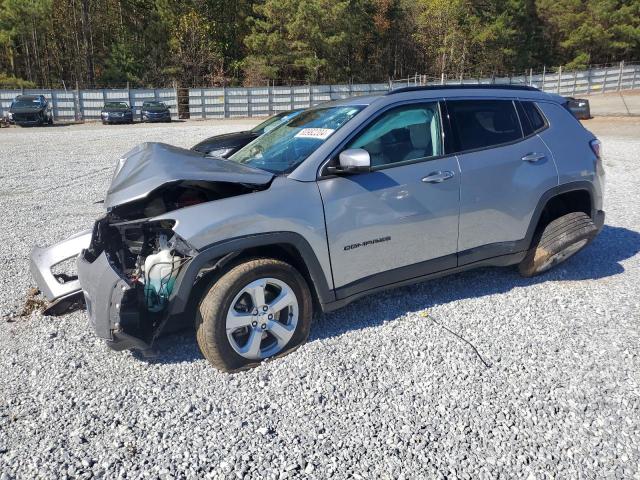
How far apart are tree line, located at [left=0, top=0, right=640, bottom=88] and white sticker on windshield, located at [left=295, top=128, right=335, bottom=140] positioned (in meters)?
40.4

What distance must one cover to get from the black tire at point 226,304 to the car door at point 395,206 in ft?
1.32

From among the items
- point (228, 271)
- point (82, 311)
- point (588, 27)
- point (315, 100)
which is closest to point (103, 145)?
point (82, 311)

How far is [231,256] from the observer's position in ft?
10.8

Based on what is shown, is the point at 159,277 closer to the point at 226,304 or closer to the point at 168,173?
the point at 226,304

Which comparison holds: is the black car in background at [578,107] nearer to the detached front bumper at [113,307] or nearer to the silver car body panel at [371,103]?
the silver car body panel at [371,103]

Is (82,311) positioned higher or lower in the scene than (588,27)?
lower

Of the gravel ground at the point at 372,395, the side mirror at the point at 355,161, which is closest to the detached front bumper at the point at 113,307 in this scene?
the gravel ground at the point at 372,395

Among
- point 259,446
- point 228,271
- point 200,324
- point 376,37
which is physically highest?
point 376,37

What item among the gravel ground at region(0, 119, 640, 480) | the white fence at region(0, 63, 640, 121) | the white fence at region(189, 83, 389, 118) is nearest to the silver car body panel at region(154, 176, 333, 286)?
the gravel ground at region(0, 119, 640, 480)

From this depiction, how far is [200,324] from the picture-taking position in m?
3.23

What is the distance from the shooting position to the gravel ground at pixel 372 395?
253 cm

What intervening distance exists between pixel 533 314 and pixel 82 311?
362 cm

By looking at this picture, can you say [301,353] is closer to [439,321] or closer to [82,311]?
[439,321]

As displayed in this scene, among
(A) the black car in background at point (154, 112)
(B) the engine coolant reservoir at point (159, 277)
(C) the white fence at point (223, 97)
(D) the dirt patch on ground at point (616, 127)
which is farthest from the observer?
(C) the white fence at point (223, 97)
